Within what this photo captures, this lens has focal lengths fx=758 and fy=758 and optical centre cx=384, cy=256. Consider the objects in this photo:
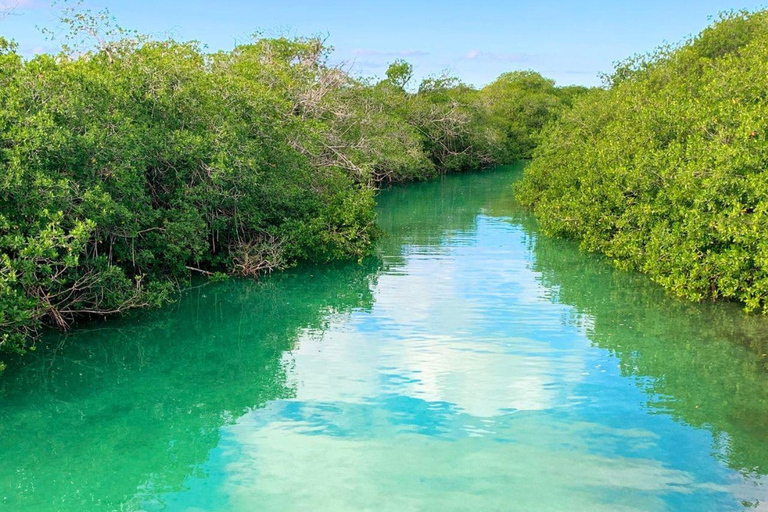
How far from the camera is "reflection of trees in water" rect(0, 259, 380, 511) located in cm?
744

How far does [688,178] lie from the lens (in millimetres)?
14273

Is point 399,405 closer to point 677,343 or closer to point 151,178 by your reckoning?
point 677,343

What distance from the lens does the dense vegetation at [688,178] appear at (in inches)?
512

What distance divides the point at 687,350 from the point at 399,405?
199 inches

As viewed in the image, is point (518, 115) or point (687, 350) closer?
point (687, 350)

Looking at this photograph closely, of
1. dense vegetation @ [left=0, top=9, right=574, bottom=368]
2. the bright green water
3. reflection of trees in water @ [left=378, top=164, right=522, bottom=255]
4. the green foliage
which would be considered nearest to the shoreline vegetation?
dense vegetation @ [left=0, top=9, right=574, bottom=368]

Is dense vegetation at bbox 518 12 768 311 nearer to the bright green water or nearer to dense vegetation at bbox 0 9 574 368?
the bright green water

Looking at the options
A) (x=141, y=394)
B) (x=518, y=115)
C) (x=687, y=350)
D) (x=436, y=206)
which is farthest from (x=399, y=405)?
A: (x=518, y=115)

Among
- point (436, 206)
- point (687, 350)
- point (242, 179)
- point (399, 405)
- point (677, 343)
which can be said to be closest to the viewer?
point (399, 405)

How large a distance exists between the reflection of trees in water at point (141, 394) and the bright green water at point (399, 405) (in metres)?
0.03

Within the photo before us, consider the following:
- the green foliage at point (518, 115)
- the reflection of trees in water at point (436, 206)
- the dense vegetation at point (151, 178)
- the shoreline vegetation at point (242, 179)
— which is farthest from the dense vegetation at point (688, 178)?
the green foliage at point (518, 115)

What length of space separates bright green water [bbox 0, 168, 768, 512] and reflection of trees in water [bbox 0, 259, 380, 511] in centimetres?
3

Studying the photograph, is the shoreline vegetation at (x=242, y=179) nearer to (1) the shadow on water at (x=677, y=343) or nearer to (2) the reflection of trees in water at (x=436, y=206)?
(1) the shadow on water at (x=677, y=343)

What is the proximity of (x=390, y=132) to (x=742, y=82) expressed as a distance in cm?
2533
